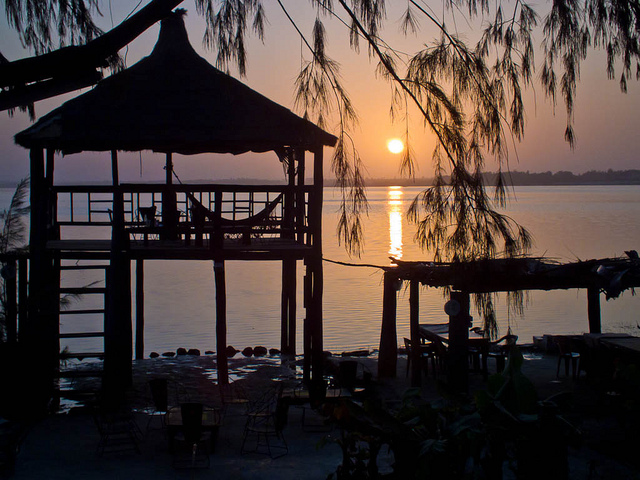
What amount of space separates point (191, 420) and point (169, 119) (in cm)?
606

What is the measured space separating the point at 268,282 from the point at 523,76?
34.5m

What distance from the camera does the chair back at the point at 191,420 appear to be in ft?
28.4

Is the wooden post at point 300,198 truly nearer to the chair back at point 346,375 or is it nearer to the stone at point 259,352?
the chair back at point 346,375

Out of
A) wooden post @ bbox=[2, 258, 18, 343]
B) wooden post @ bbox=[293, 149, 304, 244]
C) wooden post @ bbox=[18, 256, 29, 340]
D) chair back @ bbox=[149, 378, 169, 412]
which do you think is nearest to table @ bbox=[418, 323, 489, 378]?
wooden post @ bbox=[293, 149, 304, 244]

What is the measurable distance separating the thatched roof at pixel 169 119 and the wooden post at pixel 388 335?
3.55 metres

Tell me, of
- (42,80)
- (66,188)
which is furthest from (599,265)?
(42,80)

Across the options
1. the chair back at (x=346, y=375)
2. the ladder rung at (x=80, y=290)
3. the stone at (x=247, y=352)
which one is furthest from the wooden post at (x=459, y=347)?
the stone at (x=247, y=352)

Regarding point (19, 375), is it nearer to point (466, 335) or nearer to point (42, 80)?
point (466, 335)

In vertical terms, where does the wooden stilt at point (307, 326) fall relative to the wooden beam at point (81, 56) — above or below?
below

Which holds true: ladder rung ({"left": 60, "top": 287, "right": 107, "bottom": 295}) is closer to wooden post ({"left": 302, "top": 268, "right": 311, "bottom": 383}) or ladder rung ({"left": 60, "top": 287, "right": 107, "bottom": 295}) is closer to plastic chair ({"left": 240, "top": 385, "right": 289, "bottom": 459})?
plastic chair ({"left": 240, "top": 385, "right": 289, "bottom": 459})

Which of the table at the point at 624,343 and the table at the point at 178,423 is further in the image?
the table at the point at 624,343

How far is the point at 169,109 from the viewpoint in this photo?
13.0 meters

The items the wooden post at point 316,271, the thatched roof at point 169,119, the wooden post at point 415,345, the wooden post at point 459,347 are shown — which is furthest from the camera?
the wooden post at point 415,345

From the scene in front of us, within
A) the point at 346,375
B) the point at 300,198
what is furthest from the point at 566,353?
the point at 300,198
